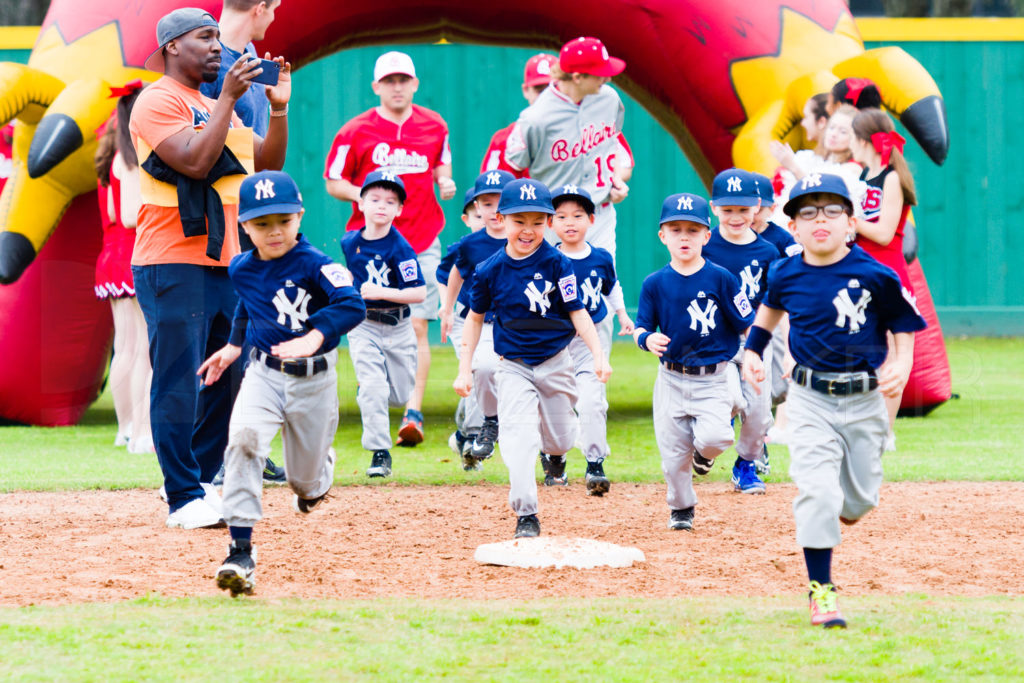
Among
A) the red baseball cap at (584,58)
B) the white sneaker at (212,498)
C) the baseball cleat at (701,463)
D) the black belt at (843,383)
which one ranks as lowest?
the white sneaker at (212,498)

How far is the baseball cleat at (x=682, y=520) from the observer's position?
5.60m

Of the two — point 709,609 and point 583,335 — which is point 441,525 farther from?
point 709,609

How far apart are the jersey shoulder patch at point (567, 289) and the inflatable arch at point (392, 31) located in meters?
3.35

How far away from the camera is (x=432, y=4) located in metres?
9.23

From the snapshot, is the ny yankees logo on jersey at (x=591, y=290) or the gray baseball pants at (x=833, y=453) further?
the ny yankees logo on jersey at (x=591, y=290)

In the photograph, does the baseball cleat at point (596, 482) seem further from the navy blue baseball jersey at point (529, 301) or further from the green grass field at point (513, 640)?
the green grass field at point (513, 640)

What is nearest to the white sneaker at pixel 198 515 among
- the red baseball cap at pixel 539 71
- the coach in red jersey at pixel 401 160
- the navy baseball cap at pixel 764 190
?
the coach in red jersey at pixel 401 160

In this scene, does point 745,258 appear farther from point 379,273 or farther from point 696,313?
point 379,273

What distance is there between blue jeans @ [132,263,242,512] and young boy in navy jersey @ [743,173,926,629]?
250 cm

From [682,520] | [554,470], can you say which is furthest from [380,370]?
[682,520]

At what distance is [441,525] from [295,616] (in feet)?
5.77

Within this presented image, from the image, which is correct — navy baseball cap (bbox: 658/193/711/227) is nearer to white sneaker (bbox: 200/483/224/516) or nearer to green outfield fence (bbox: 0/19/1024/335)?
white sneaker (bbox: 200/483/224/516)

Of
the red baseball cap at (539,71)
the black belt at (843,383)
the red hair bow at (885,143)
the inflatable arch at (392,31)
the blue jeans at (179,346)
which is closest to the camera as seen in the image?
the black belt at (843,383)

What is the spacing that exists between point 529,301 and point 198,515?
173cm
